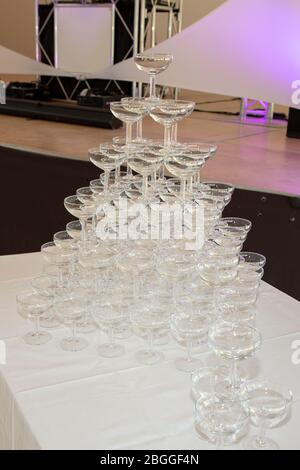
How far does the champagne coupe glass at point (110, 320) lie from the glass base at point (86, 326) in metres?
0.08

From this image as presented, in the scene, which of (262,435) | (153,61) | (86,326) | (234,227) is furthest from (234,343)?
(153,61)

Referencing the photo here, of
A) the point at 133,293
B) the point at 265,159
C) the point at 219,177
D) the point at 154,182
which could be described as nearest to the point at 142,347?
the point at 133,293

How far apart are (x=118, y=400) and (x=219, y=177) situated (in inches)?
71.8

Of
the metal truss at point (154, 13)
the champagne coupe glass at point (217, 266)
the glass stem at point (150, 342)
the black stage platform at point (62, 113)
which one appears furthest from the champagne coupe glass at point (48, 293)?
the metal truss at point (154, 13)

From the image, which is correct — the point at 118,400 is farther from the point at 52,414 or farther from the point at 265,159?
the point at 265,159

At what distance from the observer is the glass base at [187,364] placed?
1240 millimetres

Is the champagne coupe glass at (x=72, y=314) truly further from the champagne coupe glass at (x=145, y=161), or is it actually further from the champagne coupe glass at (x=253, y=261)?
the champagne coupe glass at (x=253, y=261)

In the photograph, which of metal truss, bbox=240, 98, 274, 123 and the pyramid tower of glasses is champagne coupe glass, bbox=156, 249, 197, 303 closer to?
the pyramid tower of glasses

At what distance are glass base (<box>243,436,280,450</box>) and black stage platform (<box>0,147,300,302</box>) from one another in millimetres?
1580

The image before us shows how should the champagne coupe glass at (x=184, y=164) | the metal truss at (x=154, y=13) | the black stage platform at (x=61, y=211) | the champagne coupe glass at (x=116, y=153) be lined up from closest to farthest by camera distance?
1. the champagne coupe glass at (x=184, y=164)
2. the champagne coupe glass at (x=116, y=153)
3. the black stage platform at (x=61, y=211)
4. the metal truss at (x=154, y=13)

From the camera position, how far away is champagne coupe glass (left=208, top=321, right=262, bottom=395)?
1.11 meters

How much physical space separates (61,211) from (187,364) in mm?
2082

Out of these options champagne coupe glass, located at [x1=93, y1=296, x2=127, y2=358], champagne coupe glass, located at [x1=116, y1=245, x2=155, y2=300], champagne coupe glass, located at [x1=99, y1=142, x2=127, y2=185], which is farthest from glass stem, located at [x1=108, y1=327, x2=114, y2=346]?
champagne coupe glass, located at [x1=99, y1=142, x2=127, y2=185]

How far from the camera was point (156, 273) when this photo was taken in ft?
4.73
